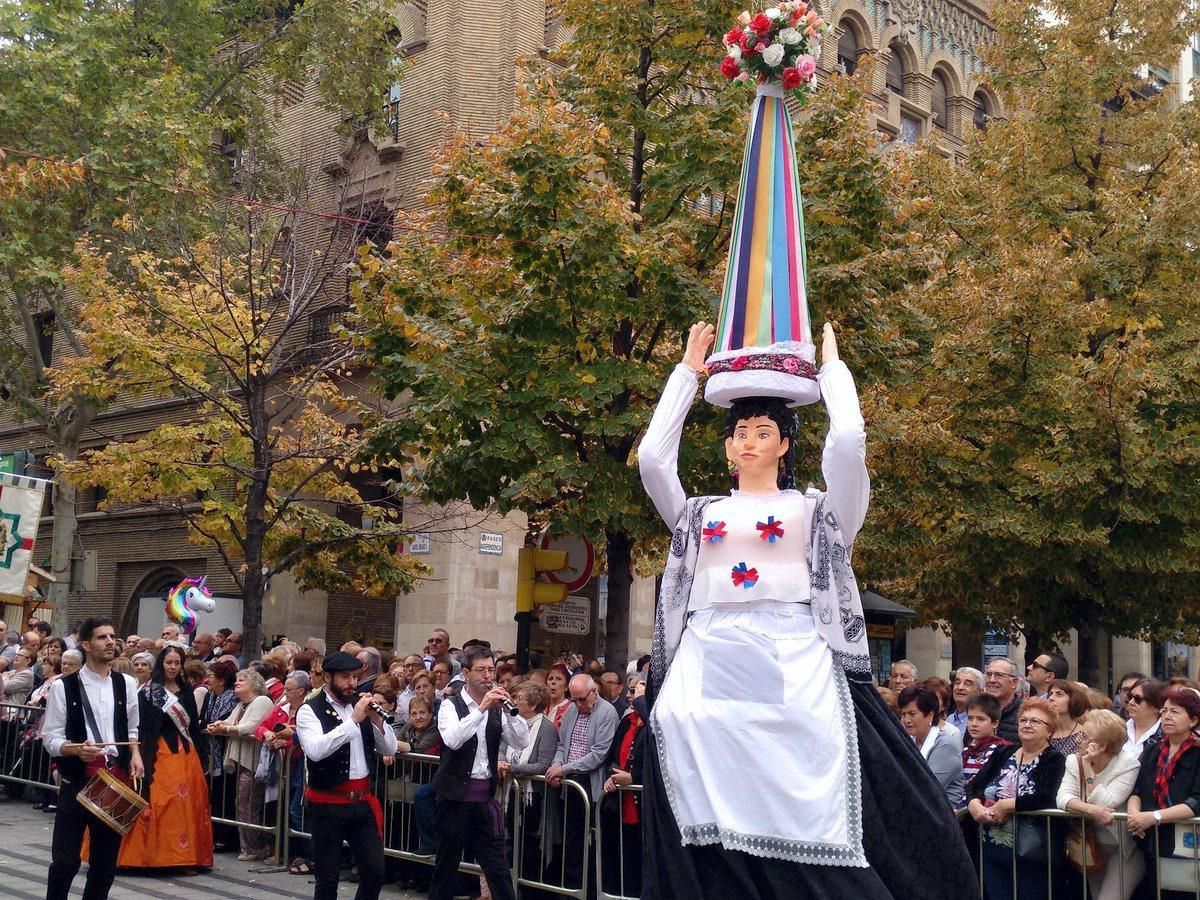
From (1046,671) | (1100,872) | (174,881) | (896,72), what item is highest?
(896,72)

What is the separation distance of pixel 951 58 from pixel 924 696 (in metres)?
24.9

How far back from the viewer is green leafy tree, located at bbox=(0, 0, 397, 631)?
2012cm

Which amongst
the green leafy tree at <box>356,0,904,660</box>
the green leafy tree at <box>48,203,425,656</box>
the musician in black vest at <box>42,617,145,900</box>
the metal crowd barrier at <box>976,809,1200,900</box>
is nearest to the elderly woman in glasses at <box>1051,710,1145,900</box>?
the metal crowd barrier at <box>976,809,1200,900</box>

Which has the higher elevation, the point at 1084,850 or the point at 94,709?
the point at 94,709

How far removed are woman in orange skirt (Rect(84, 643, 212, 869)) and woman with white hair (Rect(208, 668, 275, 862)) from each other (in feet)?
1.45

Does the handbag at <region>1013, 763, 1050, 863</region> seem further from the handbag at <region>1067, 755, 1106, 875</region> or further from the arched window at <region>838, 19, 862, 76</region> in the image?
the arched window at <region>838, 19, 862, 76</region>

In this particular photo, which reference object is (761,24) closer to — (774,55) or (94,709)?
(774,55)

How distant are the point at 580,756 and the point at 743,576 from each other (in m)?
4.35

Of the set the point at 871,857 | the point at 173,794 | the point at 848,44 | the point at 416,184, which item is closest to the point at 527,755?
the point at 173,794

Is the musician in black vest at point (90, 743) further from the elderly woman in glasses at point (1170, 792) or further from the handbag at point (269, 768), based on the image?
the elderly woman in glasses at point (1170, 792)

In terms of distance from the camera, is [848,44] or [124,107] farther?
[848,44]

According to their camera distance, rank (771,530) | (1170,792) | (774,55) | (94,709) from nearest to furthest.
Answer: (771,530)
(774,55)
(1170,792)
(94,709)

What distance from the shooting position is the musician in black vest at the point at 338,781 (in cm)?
828

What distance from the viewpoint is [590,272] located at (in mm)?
12273
